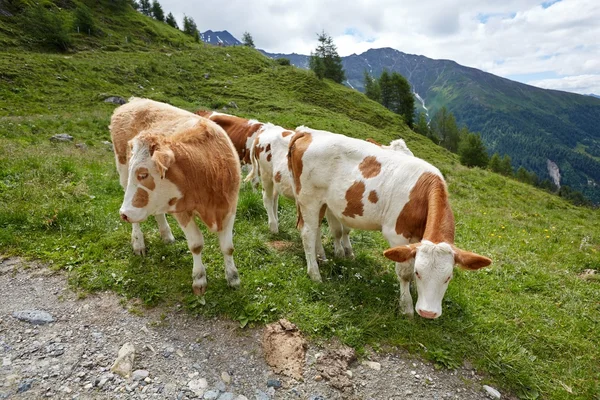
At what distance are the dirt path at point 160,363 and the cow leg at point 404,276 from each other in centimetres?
93

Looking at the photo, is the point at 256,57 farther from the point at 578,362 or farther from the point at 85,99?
the point at 578,362

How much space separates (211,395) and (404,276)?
3.16 metres

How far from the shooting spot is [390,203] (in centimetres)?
513

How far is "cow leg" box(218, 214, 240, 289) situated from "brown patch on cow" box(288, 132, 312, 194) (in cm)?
159

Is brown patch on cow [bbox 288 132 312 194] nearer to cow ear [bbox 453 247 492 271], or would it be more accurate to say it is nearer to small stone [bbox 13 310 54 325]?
cow ear [bbox 453 247 492 271]

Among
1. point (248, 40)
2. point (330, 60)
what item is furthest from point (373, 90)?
point (248, 40)

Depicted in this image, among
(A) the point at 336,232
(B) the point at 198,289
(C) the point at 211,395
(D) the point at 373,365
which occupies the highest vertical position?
(A) the point at 336,232

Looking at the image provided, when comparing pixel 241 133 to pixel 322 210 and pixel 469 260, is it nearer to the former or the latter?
pixel 322 210

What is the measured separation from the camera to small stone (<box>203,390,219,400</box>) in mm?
3533

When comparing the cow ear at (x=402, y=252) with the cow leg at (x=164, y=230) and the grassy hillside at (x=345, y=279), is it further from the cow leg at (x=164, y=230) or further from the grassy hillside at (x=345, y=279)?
A: the cow leg at (x=164, y=230)

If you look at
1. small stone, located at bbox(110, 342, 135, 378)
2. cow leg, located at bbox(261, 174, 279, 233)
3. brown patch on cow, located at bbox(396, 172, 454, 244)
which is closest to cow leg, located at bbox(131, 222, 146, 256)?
small stone, located at bbox(110, 342, 135, 378)

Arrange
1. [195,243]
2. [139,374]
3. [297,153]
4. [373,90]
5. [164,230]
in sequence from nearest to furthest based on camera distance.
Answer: [139,374], [195,243], [297,153], [164,230], [373,90]

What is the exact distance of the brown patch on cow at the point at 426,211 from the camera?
14.4 ft

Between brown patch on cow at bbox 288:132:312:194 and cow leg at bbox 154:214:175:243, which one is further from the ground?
brown patch on cow at bbox 288:132:312:194
